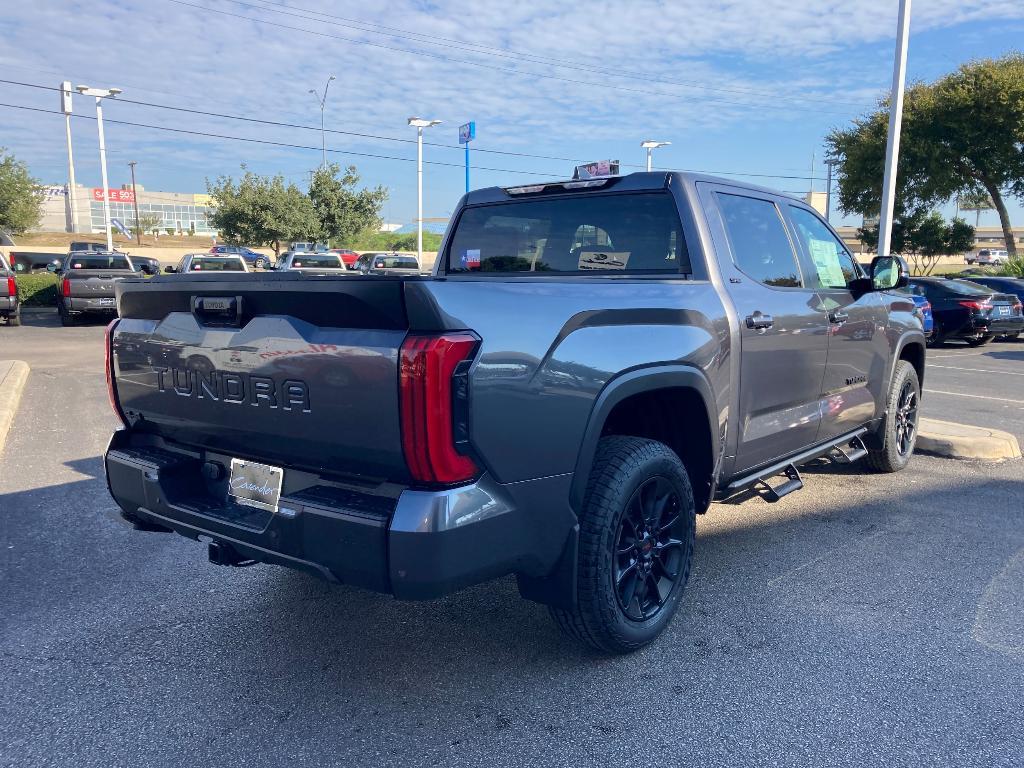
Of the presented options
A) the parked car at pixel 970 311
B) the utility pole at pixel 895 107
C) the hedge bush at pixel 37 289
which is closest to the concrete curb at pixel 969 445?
the utility pole at pixel 895 107

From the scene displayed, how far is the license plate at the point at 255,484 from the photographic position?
2805 millimetres

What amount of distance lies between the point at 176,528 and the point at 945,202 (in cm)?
3413

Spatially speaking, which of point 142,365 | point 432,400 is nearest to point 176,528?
point 142,365

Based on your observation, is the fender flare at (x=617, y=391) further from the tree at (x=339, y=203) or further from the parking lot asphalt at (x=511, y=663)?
the tree at (x=339, y=203)

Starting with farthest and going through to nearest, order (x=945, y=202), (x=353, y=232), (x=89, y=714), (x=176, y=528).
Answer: (x=353, y=232), (x=945, y=202), (x=176, y=528), (x=89, y=714)

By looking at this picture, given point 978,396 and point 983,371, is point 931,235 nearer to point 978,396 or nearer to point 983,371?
point 983,371

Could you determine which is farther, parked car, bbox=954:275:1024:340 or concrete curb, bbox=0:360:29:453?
parked car, bbox=954:275:1024:340

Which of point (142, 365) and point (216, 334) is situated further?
point (142, 365)

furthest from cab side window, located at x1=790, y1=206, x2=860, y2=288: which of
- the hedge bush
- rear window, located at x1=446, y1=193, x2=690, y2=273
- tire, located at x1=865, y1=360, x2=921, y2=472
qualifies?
the hedge bush

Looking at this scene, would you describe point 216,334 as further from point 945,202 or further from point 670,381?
point 945,202

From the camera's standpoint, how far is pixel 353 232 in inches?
1575

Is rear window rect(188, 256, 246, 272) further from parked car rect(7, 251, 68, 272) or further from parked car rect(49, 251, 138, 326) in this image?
parked car rect(7, 251, 68, 272)

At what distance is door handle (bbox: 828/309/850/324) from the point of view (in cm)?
457

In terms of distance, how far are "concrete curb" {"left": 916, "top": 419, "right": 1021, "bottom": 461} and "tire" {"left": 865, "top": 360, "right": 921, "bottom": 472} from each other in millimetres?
383
